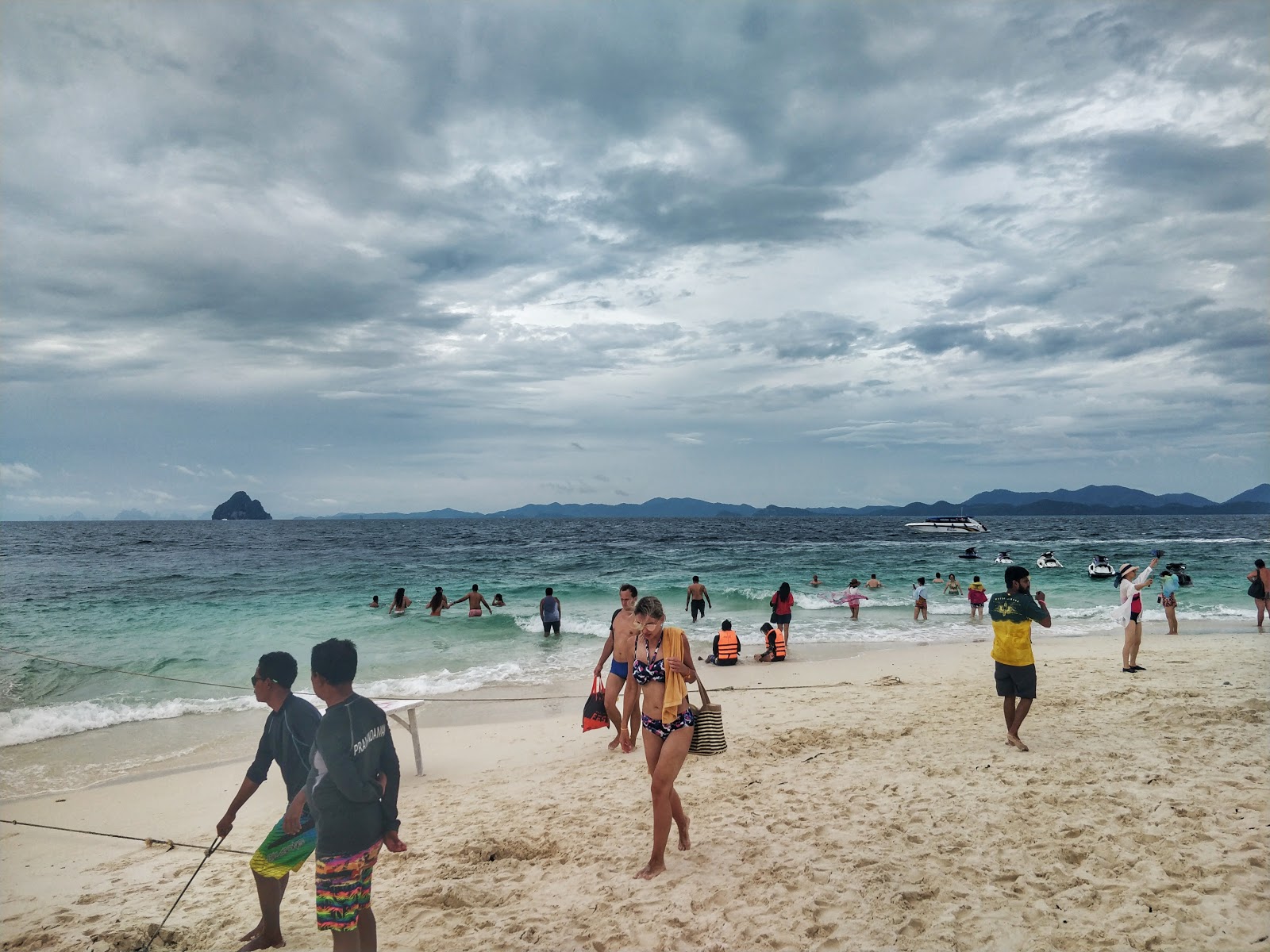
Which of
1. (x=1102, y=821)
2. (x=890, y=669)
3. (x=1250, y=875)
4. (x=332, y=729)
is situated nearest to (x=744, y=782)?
(x=1102, y=821)

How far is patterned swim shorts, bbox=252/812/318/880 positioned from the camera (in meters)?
3.92

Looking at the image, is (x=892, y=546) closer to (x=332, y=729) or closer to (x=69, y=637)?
(x=69, y=637)

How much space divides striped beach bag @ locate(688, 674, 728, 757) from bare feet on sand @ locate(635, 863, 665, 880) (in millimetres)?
868

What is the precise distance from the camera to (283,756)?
12.8 ft

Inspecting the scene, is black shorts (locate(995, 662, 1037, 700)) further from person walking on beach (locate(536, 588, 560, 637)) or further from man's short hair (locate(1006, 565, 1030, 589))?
person walking on beach (locate(536, 588, 560, 637))

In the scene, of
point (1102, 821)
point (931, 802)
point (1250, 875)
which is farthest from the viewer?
point (931, 802)

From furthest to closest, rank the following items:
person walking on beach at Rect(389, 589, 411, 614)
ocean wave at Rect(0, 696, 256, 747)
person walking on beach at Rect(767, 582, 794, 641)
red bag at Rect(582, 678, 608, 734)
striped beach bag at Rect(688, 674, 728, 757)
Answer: person walking on beach at Rect(389, 589, 411, 614) < person walking on beach at Rect(767, 582, 794, 641) < ocean wave at Rect(0, 696, 256, 747) < red bag at Rect(582, 678, 608, 734) < striped beach bag at Rect(688, 674, 728, 757)

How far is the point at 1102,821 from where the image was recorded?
5301 mm

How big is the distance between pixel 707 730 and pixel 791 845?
117 centimetres

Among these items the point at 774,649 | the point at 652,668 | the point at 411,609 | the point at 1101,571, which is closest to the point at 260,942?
the point at 652,668

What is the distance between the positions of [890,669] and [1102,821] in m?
8.29

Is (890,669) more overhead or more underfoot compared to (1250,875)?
more underfoot

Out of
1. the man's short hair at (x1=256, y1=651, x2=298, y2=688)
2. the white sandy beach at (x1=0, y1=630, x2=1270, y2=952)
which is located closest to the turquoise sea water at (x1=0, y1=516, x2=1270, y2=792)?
the white sandy beach at (x1=0, y1=630, x2=1270, y2=952)

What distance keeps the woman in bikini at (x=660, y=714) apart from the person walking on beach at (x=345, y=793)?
2032mm
